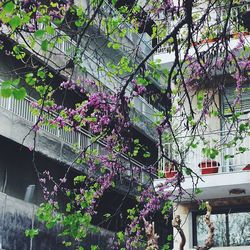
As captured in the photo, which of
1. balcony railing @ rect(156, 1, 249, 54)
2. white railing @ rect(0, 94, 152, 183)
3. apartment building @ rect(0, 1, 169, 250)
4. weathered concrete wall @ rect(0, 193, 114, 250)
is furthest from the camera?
white railing @ rect(0, 94, 152, 183)

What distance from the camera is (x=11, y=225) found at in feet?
44.5

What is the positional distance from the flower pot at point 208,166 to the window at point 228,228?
1000 millimetres

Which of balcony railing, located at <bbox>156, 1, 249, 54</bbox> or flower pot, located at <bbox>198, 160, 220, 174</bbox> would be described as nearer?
balcony railing, located at <bbox>156, 1, 249, 54</bbox>

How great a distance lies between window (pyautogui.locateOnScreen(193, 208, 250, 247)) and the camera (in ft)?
47.9

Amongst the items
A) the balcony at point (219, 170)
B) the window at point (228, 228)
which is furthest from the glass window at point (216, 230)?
the balcony at point (219, 170)

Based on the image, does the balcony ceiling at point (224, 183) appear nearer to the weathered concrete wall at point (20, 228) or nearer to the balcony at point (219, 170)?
the balcony at point (219, 170)

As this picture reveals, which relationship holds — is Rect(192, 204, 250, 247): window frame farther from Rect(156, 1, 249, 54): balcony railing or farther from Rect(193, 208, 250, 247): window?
Rect(156, 1, 249, 54): balcony railing

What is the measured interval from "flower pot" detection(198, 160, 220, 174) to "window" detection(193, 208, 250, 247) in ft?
3.28

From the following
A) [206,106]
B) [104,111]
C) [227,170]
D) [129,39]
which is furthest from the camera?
[129,39]

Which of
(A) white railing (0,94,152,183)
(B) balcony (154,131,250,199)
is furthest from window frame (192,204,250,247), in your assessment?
(A) white railing (0,94,152,183)

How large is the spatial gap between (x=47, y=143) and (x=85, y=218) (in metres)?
Answer: 5.01

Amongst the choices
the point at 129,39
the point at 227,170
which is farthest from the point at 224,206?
the point at 129,39

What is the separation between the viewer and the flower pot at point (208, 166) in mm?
14742

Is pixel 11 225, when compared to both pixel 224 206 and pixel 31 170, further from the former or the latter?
pixel 224 206
